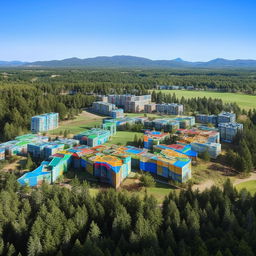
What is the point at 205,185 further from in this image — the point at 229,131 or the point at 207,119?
the point at 207,119

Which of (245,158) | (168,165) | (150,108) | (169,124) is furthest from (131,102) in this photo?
(168,165)

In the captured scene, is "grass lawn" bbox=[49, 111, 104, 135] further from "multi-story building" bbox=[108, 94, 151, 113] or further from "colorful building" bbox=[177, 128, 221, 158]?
"colorful building" bbox=[177, 128, 221, 158]

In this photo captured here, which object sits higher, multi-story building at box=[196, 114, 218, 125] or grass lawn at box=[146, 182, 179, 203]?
multi-story building at box=[196, 114, 218, 125]

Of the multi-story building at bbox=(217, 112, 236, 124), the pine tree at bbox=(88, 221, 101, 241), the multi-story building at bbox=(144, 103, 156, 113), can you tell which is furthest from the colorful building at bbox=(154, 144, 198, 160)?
the multi-story building at bbox=(144, 103, 156, 113)

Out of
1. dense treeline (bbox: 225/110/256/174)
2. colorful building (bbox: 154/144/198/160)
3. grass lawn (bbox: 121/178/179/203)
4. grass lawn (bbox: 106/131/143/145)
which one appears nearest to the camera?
grass lawn (bbox: 121/178/179/203)

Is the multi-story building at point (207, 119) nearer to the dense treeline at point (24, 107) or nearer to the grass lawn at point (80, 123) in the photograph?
the grass lawn at point (80, 123)

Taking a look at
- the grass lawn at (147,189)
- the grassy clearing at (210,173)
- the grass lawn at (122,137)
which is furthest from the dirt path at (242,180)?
the grass lawn at (122,137)
